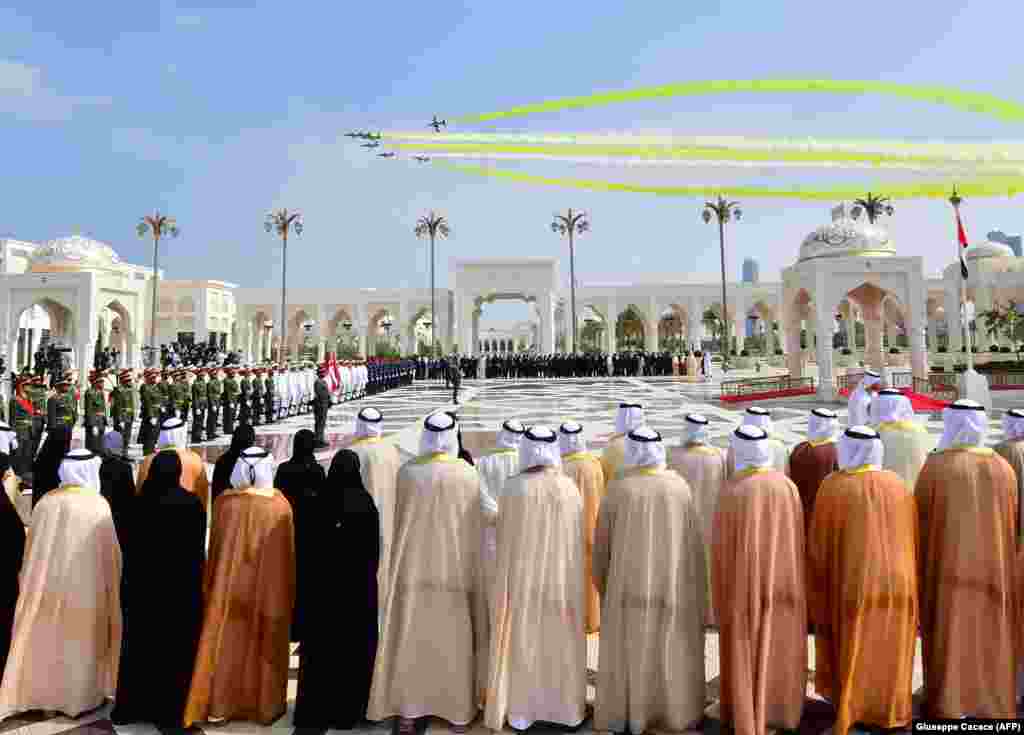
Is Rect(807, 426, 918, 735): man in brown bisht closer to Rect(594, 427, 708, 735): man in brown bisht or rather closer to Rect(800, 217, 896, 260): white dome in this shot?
Rect(594, 427, 708, 735): man in brown bisht

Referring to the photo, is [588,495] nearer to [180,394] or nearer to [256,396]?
[180,394]

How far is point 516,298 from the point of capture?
36156mm

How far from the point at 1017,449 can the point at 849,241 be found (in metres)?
17.0

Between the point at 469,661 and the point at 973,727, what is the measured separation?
215 centimetres

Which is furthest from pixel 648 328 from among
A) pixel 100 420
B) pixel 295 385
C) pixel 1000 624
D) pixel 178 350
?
pixel 1000 624

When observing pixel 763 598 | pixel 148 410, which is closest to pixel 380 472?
pixel 763 598

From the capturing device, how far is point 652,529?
2855 millimetres

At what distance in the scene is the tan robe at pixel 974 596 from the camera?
279 centimetres

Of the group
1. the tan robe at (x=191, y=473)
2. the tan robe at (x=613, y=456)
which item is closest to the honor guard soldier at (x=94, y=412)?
the tan robe at (x=191, y=473)

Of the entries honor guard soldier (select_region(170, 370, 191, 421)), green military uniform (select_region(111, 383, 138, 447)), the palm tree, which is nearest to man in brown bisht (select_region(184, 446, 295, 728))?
green military uniform (select_region(111, 383, 138, 447))

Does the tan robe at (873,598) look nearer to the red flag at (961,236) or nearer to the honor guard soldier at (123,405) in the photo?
the honor guard soldier at (123,405)

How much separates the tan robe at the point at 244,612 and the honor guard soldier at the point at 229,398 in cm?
1025

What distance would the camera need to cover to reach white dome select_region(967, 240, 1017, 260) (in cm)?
4091

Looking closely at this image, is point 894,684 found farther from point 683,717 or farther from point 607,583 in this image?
point 607,583
